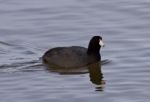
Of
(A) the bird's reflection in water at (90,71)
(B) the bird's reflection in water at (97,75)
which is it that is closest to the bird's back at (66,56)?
(A) the bird's reflection in water at (90,71)

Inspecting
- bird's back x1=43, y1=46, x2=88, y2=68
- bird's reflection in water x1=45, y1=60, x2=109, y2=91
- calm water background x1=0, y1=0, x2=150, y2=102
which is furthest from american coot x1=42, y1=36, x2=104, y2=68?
calm water background x1=0, y1=0, x2=150, y2=102

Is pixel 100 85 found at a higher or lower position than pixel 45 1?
lower

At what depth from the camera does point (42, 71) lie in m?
17.1

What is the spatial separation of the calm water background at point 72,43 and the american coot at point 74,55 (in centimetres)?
31

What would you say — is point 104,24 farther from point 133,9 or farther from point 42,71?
point 42,71

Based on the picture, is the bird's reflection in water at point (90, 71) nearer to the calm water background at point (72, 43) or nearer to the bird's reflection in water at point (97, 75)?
the bird's reflection in water at point (97, 75)

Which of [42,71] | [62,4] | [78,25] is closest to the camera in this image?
[42,71]

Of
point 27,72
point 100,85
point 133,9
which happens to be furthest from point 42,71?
point 133,9

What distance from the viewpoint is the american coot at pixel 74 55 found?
17594 mm

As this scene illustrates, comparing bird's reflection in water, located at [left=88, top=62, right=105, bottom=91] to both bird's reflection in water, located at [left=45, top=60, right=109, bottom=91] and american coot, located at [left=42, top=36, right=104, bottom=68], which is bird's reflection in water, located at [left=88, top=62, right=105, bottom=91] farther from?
american coot, located at [left=42, top=36, right=104, bottom=68]

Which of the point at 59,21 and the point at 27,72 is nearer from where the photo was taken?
the point at 27,72

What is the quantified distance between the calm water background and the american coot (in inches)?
12.1

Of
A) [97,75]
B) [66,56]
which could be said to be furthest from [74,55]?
[97,75]

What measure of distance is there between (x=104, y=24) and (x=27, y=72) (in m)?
3.97
